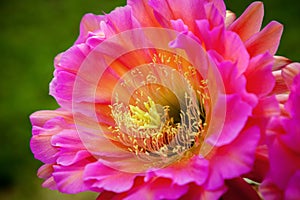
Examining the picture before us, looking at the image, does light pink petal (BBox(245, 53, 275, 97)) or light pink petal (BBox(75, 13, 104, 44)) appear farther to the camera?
light pink petal (BBox(75, 13, 104, 44))

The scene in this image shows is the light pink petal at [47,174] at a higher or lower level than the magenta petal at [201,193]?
lower

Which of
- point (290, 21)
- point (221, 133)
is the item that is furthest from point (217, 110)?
point (290, 21)

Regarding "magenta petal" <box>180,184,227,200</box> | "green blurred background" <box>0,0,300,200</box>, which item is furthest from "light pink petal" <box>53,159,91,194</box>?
"green blurred background" <box>0,0,300,200</box>

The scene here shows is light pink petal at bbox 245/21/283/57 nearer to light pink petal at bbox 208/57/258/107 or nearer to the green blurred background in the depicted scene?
light pink petal at bbox 208/57/258/107

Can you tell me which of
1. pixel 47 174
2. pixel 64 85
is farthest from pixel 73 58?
pixel 47 174

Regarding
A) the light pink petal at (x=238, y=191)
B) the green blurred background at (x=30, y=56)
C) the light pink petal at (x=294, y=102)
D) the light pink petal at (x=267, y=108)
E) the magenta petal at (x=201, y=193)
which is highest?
the light pink petal at (x=294, y=102)

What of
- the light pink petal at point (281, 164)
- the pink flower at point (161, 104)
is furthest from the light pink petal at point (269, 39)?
the light pink petal at point (281, 164)

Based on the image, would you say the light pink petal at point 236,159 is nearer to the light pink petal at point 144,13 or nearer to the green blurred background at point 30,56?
the light pink petal at point 144,13
